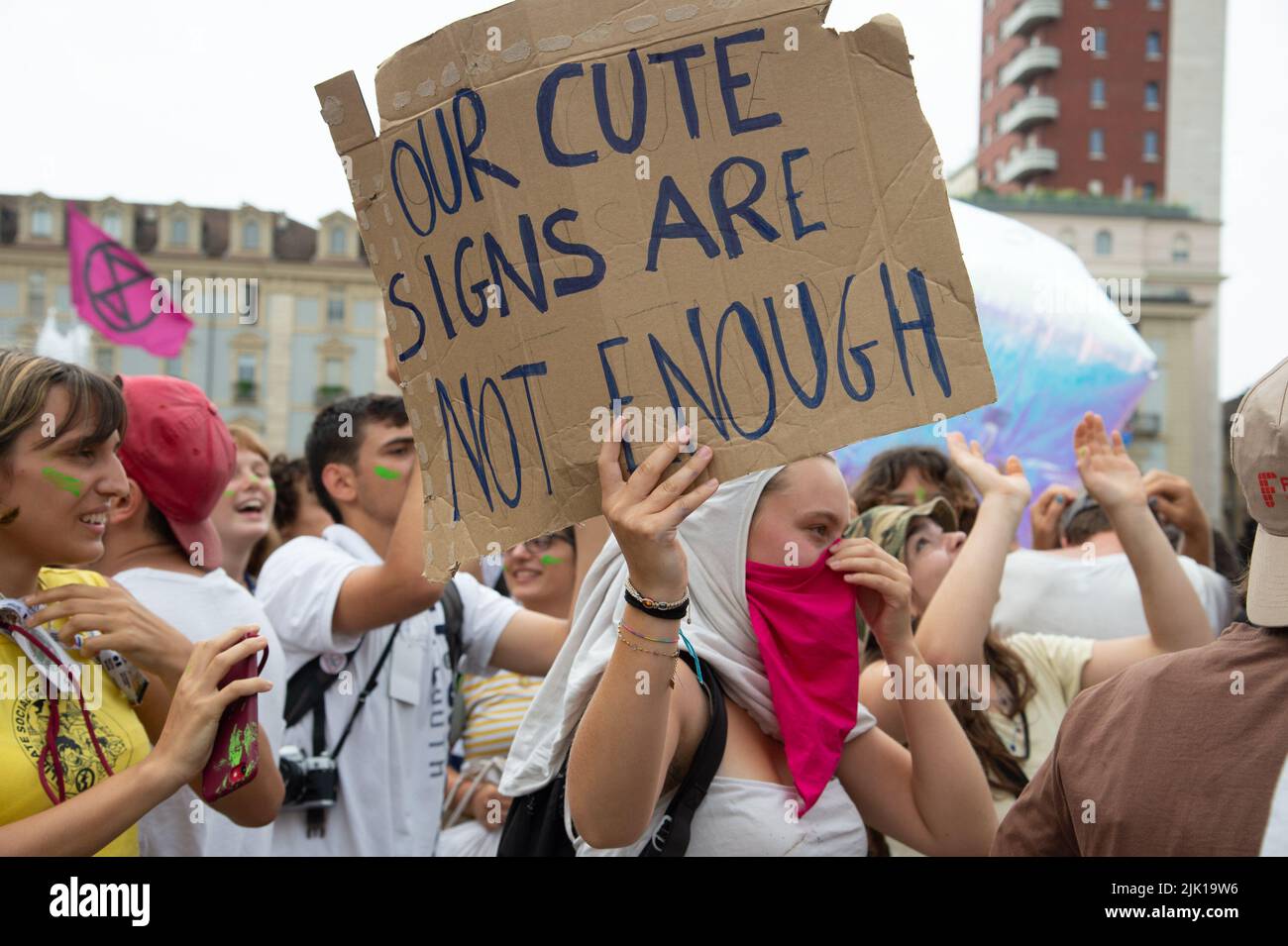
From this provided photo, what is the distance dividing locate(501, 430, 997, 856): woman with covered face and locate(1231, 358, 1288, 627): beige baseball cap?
852 millimetres

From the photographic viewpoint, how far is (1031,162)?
5944 centimetres

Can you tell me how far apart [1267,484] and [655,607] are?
0.89m

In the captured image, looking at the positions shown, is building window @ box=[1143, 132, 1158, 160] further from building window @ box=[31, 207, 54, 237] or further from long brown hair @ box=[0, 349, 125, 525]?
long brown hair @ box=[0, 349, 125, 525]

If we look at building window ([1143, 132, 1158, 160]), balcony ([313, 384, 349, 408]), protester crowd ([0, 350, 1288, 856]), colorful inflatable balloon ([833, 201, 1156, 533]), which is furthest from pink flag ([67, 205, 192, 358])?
building window ([1143, 132, 1158, 160])

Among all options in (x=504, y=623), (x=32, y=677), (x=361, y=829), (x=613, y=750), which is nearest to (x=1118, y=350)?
(x=504, y=623)

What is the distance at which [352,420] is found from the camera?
401 centimetres

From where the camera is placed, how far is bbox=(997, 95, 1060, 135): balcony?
5922 centimetres

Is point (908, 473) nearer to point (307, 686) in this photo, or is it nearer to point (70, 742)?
point (307, 686)

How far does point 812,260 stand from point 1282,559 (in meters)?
0.79

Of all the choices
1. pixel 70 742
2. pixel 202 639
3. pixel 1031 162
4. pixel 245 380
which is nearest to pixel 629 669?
pixel 70 742

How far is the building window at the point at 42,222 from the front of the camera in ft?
182

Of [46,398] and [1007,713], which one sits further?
[1007,713]

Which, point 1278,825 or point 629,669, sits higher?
point 629,669
